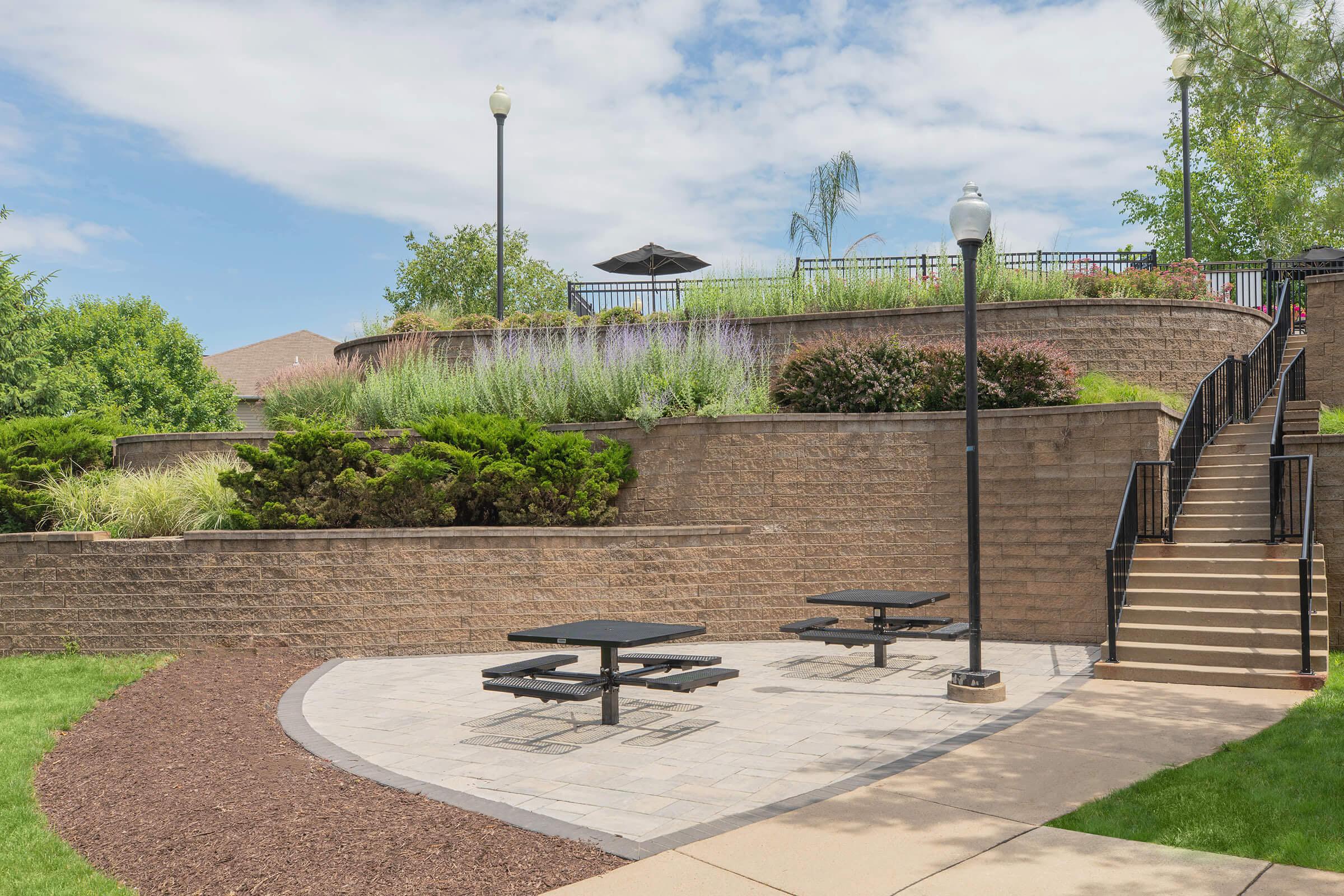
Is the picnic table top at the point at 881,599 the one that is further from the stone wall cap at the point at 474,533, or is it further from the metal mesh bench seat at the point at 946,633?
the stone wall cap at the point at 474,533

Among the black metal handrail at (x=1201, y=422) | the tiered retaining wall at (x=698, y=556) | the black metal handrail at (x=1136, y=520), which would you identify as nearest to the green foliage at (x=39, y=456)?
the tiered retaining wall at (x=698, y=556)

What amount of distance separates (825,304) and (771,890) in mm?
13038

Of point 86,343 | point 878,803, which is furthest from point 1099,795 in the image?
point 86,343

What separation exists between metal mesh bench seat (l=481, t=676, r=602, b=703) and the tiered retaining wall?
387 centimetres

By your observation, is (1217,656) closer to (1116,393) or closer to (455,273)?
(1116,393)

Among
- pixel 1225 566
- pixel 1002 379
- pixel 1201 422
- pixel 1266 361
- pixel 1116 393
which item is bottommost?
pixel 1225 566

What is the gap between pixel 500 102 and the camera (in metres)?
18.6

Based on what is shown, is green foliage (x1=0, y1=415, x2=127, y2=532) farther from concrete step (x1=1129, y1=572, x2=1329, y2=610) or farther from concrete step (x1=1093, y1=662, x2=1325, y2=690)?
concrete step (x1=1129, y1=572, x2=1329, y2=610)

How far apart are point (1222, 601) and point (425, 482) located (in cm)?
835

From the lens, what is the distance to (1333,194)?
32.3ft

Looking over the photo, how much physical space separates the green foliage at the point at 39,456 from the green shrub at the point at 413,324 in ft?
15.9

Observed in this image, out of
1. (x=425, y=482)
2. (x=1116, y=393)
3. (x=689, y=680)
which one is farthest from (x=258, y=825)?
(x=1116, y=393)

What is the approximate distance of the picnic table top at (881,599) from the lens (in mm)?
9367

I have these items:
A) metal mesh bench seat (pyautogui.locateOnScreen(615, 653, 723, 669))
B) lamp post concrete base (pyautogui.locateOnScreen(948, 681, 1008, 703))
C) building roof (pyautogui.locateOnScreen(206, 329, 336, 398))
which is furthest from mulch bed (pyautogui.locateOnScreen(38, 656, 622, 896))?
building roof (pyautogui.locateOnScreen(206, 329, 336, 398))
